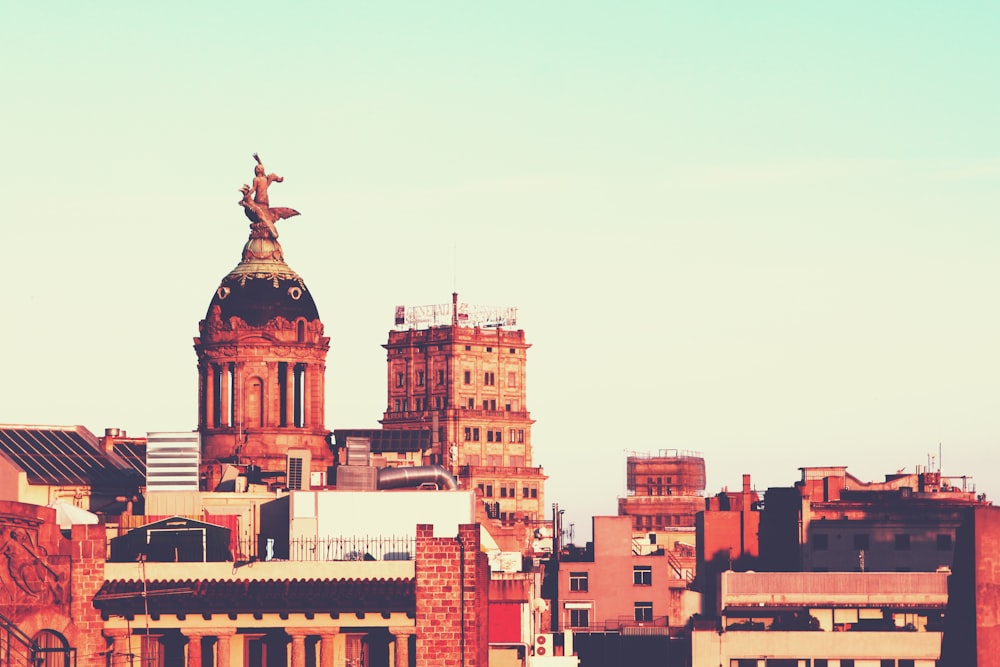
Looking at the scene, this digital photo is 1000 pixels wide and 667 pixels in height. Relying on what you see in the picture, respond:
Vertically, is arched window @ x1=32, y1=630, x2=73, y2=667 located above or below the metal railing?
below

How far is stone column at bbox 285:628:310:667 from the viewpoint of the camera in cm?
12550

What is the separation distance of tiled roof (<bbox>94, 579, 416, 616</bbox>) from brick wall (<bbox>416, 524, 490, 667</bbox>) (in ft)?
3.51

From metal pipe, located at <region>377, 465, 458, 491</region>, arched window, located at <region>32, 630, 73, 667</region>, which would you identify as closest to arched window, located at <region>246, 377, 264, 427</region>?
metal pipe, located at <region>377, 465, 458, 491</region>

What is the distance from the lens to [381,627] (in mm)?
125688

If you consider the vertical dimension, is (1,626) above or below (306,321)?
below

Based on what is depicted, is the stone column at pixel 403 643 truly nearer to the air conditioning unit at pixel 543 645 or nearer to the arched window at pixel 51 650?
the arched window at pixel 51 650

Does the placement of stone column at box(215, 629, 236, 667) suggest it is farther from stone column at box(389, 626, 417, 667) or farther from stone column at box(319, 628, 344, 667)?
stone column at box(389, 626, 417, 667)

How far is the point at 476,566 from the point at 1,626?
22.9 m

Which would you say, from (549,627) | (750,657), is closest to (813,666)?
(750,657)

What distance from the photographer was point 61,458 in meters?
190

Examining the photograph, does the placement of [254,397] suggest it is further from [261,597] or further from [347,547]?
[261,597]

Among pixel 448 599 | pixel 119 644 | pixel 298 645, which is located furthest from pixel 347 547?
pixel 119 644

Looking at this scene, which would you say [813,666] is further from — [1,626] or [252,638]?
[1,626]

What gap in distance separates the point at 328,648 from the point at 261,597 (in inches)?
165
